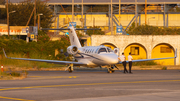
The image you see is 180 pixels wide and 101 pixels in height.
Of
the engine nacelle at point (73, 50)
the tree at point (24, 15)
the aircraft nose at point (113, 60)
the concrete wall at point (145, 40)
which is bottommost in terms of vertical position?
the aircraft nose at point (113, 60)

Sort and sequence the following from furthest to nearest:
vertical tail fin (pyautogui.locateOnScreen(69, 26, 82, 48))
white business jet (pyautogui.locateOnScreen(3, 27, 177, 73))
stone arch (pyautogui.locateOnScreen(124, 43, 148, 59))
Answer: stone arch (pyautogui.locateOnScreen(124, 43, 148, 59))
vertical tail fin (pyautogui.locateOnScreen(69, 26, 82, 48))
white business jet (pyautogui.locateOnScreen(3, 27, 177, 73))

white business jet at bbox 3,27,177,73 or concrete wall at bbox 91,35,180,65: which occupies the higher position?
concrete wall at bbox 91,35,180,65

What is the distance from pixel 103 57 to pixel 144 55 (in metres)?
21.3

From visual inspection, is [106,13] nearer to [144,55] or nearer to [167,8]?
[167,8]

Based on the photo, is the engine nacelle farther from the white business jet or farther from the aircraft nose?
the aircraft nose

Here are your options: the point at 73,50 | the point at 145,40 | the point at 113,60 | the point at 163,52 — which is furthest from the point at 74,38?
the point at 163,52

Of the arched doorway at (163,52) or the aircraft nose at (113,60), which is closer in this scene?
the aircraft nose at (113,60)

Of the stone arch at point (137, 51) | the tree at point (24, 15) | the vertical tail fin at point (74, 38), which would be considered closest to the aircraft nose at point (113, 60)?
the vertical tail fin at point (74, 38)

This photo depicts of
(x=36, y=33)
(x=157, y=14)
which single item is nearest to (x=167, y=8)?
(x=157, y=14)

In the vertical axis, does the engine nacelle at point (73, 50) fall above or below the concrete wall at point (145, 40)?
below

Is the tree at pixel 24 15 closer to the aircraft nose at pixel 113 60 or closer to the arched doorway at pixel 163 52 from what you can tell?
the arched doorway at pixel 163 52

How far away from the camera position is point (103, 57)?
27.4 metres

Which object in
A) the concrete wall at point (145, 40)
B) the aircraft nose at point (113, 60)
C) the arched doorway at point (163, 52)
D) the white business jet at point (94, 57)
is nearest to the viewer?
the aircraft nose at point (113, 60)

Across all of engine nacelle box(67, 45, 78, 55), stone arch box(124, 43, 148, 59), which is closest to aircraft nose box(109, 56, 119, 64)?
engine nacelle box(67, 45, 78, 55)
